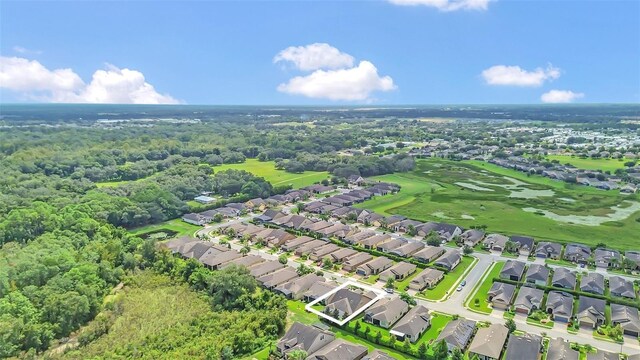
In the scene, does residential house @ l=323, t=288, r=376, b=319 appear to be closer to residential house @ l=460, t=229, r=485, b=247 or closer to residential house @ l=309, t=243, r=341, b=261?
residential house @ l=309, t=243, r=341, b=261

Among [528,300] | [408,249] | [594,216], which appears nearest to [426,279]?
[408,249]

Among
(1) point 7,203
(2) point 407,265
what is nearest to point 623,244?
(2) point 407,265

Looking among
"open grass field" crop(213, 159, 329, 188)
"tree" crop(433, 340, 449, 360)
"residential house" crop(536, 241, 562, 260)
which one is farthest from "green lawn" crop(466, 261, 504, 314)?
"open grass field" crop(213, 159, 329, 188)

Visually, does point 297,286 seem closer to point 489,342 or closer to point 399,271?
point 399,271

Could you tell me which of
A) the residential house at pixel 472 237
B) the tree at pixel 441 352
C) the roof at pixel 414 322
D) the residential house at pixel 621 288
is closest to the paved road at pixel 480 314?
the roof at pixel 414 322

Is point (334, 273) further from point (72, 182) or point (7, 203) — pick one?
point (72, 182)
